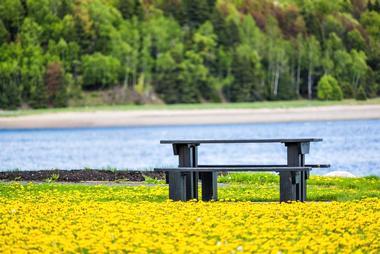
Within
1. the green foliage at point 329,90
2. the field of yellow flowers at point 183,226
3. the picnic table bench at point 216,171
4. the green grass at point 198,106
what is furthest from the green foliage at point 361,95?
the picnic table bench at point 216,171

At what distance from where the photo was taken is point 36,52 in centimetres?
11331

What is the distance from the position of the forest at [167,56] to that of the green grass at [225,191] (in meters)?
84.6

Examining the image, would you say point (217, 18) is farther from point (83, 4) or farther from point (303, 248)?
point (303, 248)

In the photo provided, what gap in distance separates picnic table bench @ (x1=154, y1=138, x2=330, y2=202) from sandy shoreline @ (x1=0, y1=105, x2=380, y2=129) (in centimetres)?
7357

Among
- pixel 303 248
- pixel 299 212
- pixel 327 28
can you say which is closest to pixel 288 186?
pixel 299 212

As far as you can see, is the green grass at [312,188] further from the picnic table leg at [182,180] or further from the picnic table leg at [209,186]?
the picnic table leg at [182,180]

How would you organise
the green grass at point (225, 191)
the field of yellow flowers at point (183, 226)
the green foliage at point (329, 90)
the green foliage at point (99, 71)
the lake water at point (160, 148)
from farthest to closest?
1. the green foliage at point (329, 90)
2. the green foliage at point (99, 71)
3. the lake water at point (160, 148)
4. the green grass at point (225, 191)
5. the field of yellow flowers at point (183, 226)

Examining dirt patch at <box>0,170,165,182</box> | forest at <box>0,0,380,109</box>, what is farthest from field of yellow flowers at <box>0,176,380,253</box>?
forest at <box>0,0,380,109</box>

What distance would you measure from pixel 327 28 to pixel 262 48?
637 inches

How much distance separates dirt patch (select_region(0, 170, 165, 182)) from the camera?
26.2m

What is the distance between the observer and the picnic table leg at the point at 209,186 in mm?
19641

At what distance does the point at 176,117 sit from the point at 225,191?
75.5 metres

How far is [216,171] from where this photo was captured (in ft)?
63.0

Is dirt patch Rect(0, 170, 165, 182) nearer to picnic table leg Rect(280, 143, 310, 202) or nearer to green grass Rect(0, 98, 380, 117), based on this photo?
picnic table leg Rect(280, 143, 310, 202)
